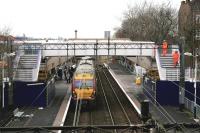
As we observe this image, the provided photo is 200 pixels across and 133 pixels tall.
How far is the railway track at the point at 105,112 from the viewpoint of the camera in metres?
33.6

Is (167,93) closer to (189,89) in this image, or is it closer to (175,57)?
(189,89)

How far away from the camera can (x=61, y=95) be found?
4784 cm

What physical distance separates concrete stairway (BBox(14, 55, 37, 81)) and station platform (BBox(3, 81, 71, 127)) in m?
3.17

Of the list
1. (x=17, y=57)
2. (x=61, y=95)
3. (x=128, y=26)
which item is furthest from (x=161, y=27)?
(x=17, y=57)

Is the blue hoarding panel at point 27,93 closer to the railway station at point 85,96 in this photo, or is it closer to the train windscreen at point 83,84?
the railway station at point 85,96

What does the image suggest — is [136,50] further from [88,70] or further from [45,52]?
[45,52]

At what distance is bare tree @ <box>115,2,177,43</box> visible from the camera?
80.2m

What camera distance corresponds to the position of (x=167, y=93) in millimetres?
40281

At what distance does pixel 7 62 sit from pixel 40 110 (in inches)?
250

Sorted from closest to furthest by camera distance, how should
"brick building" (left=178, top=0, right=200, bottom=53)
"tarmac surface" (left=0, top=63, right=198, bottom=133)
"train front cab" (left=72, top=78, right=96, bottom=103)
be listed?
"tarmac surface" (left=0, top=63, right=198, bottom=133) < "train front cab" (left=72, top=78, right=96, bottom=103) < "brick building" (left=178, top=0, right=200, bottom=53)

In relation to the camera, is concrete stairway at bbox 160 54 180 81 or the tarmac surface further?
concrete stairway at bbox 160 54 180 81

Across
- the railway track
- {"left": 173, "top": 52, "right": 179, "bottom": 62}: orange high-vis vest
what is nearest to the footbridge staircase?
the railway track

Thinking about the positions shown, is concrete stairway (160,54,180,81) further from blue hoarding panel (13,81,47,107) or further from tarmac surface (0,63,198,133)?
blue hoarding panel (13,81,47,107)

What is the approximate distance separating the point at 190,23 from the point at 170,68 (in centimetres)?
3124
